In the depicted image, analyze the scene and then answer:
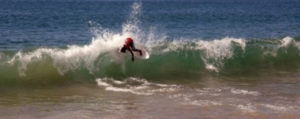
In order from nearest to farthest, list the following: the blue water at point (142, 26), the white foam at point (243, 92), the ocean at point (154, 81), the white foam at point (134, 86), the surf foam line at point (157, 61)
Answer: the ocean at point (154, 81) → the white foam at point (243, 92) → the white foam at point (134, 86) → the surf foam line at point (157, 61) → the blue water at point (142, 26)

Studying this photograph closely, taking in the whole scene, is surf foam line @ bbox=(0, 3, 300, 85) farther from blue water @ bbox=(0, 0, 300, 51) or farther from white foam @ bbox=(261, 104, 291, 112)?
blue water @ bbox=(0, 0, 300, 51)

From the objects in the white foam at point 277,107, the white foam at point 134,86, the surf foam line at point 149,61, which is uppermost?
the surf foam line at point 149,61

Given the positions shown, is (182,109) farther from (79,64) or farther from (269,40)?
(269,40)

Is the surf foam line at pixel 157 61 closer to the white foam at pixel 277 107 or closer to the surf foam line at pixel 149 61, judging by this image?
the surf foam line at pixel 149 61

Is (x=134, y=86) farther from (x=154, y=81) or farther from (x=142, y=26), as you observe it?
(x=142, y=26)

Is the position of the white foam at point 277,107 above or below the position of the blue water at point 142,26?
below

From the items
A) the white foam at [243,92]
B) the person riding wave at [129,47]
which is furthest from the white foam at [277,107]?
the person riding wave at [129,47]

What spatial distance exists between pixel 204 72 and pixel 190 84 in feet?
→ 7.85

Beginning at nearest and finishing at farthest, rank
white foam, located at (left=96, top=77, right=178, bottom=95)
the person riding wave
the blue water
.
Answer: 1. white foam, located at (left=96, top=77, right=178, bottom=95)
2. the person riding wave
3. the blue water

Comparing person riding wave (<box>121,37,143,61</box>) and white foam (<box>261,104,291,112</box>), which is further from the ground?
person riding wave (<box>121,37,143,61</box>)

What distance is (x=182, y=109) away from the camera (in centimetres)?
1152

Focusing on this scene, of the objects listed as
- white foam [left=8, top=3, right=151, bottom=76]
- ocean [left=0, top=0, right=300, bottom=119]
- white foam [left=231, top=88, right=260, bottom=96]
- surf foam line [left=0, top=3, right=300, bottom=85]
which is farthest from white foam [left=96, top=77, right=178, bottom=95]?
white foam [left=231, top=88, right=260, bottom=96]

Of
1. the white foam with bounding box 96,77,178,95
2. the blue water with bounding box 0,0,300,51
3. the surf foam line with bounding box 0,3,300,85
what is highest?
the blue water with bounding box 0,0,300,51

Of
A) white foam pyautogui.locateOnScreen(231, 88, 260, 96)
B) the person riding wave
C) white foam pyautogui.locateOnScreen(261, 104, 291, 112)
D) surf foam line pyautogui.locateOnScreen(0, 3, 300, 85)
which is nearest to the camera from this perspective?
white foam pyautogui.locateOnScreen(261, 104, 291, 112)
